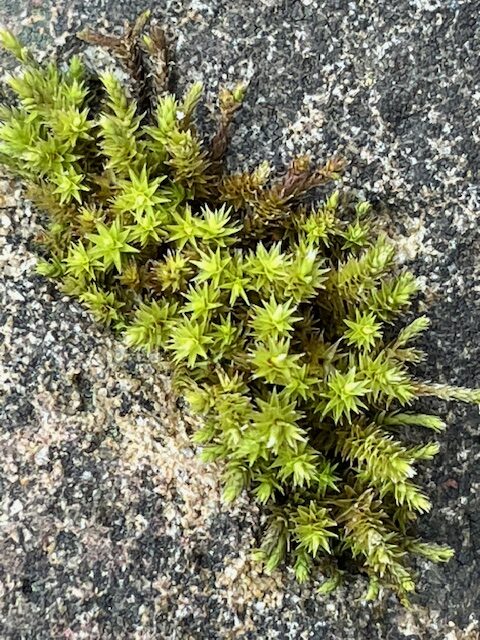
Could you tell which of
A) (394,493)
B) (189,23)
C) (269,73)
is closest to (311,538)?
(394,493)

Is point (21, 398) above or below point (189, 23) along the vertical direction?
below

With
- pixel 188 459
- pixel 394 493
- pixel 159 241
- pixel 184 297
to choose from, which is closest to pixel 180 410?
pixel 188 459

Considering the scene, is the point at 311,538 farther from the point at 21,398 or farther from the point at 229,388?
the point at 21,398

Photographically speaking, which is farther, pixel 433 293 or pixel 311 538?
pixel 433 293

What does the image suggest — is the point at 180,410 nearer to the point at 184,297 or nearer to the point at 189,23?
the point at 184,297

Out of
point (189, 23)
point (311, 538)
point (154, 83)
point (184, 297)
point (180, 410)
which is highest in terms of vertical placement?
point (189, 23)

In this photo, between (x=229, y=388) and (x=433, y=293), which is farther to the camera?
(x=433, y=293)
